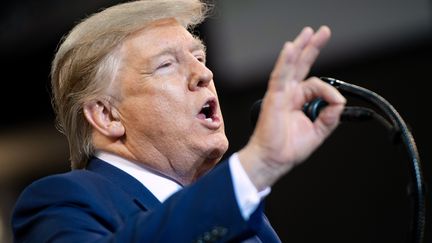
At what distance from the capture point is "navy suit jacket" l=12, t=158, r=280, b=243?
152cm

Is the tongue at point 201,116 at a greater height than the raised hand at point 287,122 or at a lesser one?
lesser

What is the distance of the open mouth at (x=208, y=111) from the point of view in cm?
218

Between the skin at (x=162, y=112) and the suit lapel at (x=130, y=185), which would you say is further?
the skin at (x=162, y=112)

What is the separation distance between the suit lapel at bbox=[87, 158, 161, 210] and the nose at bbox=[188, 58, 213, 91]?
303 millimetres

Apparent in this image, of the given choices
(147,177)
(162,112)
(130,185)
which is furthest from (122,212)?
(162,112)

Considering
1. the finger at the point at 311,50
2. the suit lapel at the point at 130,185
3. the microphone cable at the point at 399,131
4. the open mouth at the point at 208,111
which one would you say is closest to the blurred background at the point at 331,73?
the open mouth at the point at 208,111

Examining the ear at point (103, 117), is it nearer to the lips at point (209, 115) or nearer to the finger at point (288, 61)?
the lips at point (209, 115)

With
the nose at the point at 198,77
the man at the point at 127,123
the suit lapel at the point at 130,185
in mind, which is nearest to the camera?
the man at the point at 127,123

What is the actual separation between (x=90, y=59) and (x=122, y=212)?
51cm

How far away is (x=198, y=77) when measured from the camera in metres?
2.20

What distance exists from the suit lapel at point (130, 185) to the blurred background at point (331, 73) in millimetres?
2027

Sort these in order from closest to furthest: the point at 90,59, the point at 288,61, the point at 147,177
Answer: the point at 288,61
the point at 147,177
the point at 90,59

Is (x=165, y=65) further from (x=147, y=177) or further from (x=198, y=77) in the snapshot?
(x=147, y=177)

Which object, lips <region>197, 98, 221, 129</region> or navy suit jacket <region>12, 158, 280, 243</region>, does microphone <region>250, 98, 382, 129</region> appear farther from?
lips <region>197, 98, 221, 129</region>
